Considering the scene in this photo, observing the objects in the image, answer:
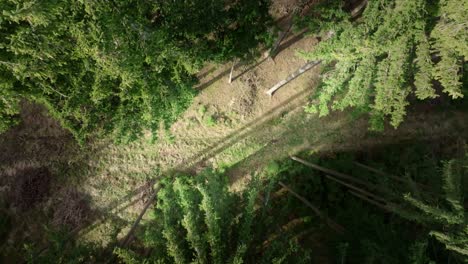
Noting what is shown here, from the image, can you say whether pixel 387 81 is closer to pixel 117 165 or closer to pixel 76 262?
pixel 76 262

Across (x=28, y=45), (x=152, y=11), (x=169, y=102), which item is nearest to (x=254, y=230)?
(x=169, y=102)

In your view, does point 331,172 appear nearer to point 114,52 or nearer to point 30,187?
point 114,52

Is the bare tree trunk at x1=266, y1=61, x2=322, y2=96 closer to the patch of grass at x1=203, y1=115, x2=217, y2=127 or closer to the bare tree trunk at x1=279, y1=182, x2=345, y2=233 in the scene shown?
the patch of grass at x1=203, y1=115, x2=217, y2=127

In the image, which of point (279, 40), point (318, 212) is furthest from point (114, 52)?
point (318, 212)

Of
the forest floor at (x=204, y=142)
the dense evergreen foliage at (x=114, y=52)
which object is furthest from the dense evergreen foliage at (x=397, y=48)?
the forest floor at (x=204, y=142)

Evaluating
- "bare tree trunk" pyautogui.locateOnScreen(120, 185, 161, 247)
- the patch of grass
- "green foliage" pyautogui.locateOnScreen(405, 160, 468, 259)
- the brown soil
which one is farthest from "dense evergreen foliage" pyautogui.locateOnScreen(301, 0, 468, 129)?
the brown soil

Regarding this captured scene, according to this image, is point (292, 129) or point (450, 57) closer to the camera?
point (450, 57)

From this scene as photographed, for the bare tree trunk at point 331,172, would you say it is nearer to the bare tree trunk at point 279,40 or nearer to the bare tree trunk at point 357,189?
the bare tree trunk at point 357,189
